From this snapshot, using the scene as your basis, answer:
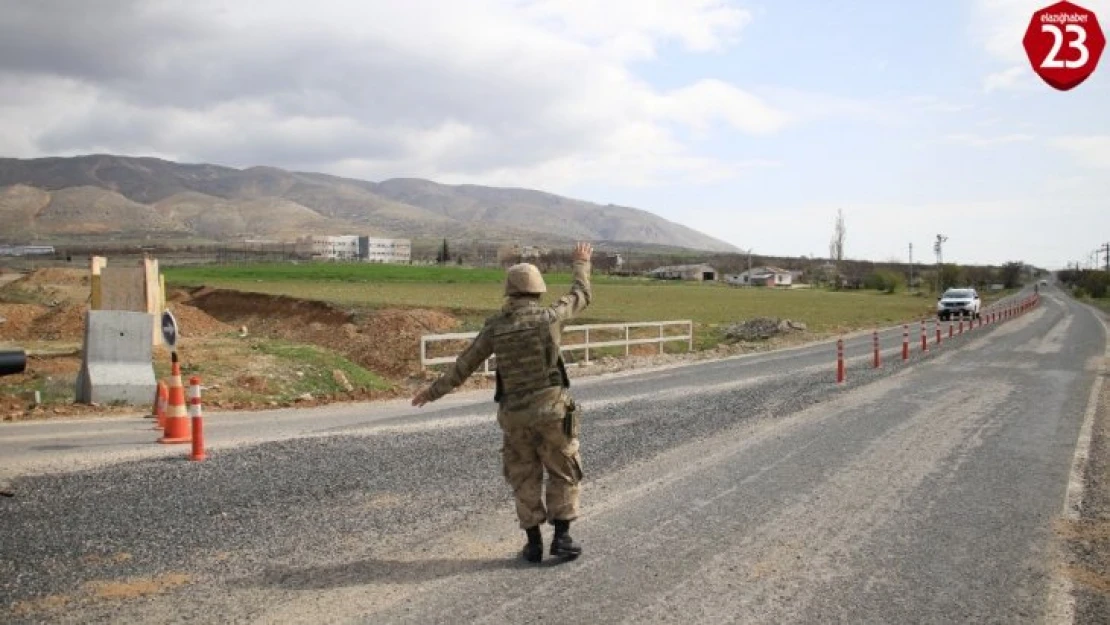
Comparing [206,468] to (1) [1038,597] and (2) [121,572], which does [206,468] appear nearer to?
(2) [121,572]

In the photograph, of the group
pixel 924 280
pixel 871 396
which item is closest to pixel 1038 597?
pixel 871 396

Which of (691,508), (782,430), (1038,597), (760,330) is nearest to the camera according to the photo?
(1038,597)

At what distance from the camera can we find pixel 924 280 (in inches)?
6540

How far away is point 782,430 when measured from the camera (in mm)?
11734

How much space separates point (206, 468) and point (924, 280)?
174080 mm

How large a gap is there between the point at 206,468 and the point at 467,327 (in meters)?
25.0

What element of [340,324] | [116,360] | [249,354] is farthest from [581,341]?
[116,360]

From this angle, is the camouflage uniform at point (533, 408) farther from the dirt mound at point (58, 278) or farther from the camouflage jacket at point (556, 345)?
the dirt mound at point (58, 278)

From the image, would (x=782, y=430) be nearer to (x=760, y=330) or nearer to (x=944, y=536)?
(x=944, y=536)

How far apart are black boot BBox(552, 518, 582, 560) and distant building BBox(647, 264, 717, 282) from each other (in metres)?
152

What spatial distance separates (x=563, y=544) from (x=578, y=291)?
1.76 m

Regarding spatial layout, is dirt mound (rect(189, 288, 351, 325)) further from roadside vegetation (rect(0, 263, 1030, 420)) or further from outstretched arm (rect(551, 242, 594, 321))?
outstretched arm (rect(551, 242, 594, 321))

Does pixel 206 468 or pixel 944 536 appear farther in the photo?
pixel 206 468

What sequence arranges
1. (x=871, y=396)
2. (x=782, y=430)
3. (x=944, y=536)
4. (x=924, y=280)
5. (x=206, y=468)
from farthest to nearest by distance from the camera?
(x=924, y=280) < (x=871, y=396) < (x=782, y=430) < (x=206, y=468) < (x=944, y=536)
